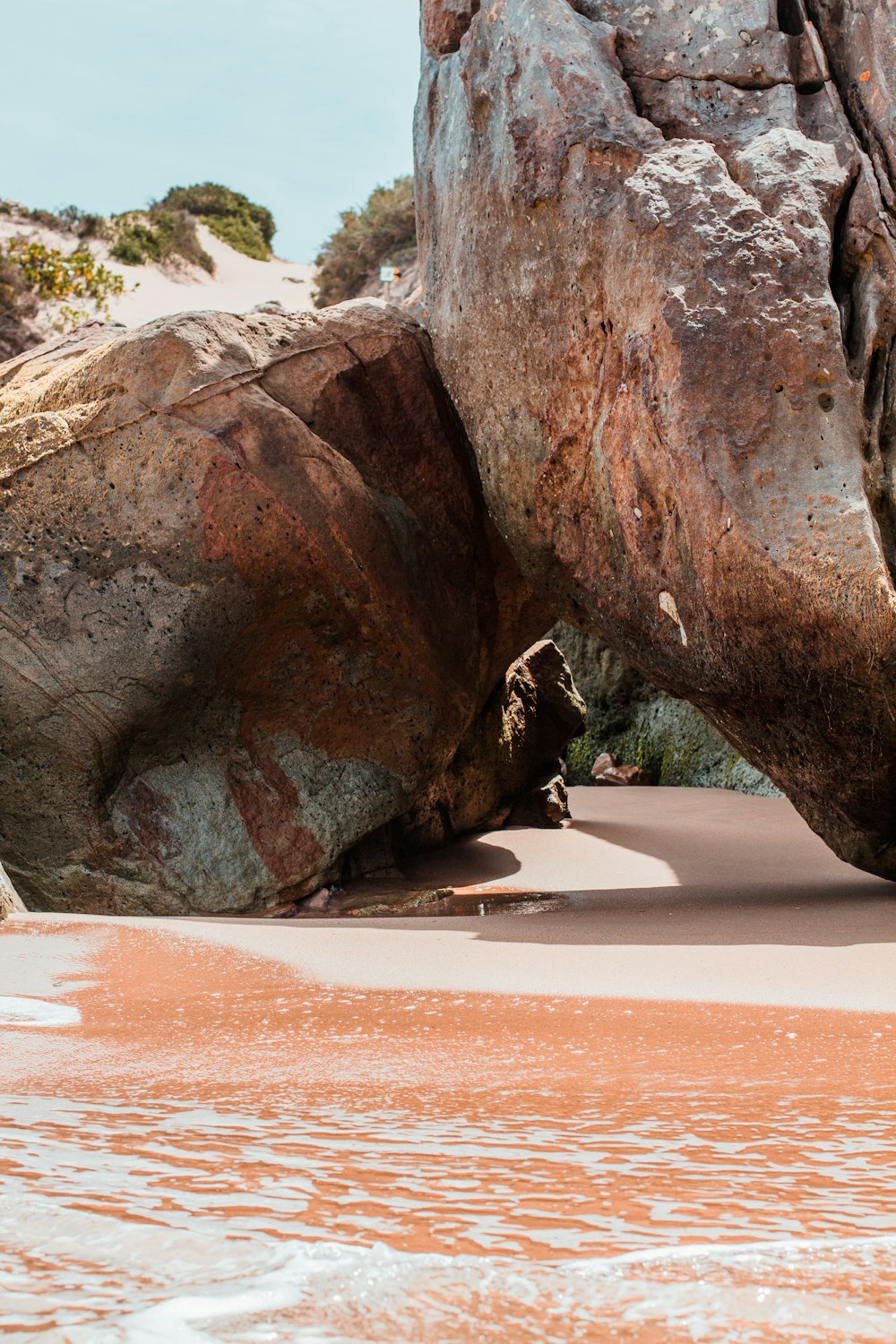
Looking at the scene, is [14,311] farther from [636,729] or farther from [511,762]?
[511,762]

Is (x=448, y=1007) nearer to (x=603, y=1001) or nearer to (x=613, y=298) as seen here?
(x=603, y=1001)

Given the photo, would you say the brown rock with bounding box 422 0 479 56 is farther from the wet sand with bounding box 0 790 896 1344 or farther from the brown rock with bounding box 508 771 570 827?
the brown rock with bounding box 508 771 570 827

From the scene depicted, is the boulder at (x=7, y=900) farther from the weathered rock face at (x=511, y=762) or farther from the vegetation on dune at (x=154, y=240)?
the vegetation on dune at (x=154, y=240)

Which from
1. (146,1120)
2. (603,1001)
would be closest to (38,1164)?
(146,1120)

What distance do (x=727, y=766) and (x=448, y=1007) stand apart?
9040mm

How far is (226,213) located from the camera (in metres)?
33.1

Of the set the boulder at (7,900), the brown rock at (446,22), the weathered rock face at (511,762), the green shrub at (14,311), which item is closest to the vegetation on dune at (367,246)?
the green shrub at (14,311)

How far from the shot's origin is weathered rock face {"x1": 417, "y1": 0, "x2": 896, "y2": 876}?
4160mm

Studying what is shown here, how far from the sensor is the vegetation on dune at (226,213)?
1268 inches

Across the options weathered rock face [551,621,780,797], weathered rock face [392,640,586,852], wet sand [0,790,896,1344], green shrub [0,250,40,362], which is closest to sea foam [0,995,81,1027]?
wet sand [0,790,896,1344]

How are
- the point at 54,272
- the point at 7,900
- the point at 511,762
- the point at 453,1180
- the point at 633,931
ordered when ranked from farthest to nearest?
the point at 54,272 < the point at 511,762 < the point at 7,900 < the point at 633,931 < the point at 453,1180

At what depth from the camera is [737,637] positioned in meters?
4.34

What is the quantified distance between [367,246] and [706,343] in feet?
68.0

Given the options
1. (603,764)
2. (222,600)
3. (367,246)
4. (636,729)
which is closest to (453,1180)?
(222,600)
